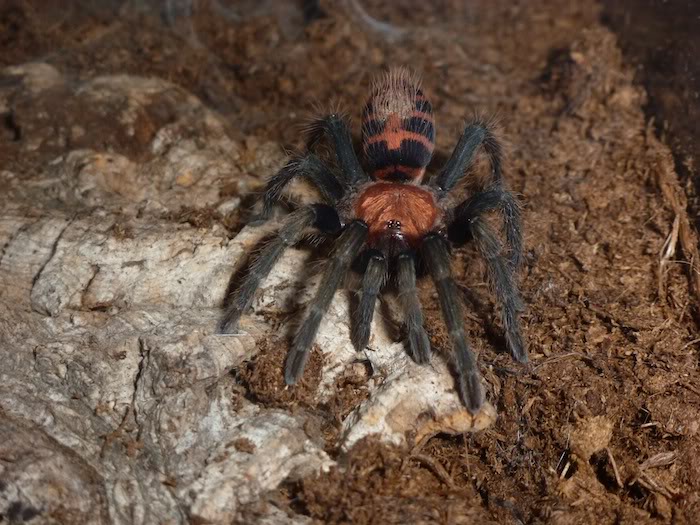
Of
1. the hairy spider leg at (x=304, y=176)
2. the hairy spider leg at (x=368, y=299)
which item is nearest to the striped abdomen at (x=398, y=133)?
the hairy spider leg at (x=304, y=176)

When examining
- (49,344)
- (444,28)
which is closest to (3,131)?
(49,344)

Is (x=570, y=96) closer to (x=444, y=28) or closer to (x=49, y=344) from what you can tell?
(x=444, y=28)

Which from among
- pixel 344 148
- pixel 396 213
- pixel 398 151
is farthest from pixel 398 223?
pixel 344 148

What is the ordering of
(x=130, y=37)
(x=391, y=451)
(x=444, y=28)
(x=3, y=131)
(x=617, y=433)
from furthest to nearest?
1. (x=444, y=28)
2. (x=130, y=37)
3. (x=3, y=131)
4. (x=617, y=433)
5. (x=391, y=451)

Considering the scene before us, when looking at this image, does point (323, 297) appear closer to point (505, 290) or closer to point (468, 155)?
point (505, 290)

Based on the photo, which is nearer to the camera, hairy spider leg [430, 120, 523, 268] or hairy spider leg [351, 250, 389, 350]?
hairy spider leg [351, 250, 389, 350]

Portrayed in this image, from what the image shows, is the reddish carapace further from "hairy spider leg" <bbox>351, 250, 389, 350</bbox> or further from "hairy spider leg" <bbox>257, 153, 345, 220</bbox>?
"hairy spider leg" <bbox>351, 250, 389, 350</bbox>

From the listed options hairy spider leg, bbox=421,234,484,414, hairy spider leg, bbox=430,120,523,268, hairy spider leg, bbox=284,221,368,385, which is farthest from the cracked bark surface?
hairy spider leg, bbox=430,120,523,268
